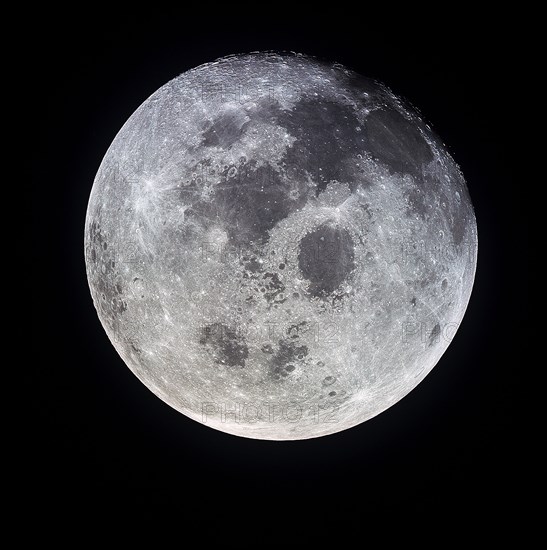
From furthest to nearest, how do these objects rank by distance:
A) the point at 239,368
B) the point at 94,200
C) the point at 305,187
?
the point at 94,200, the point at 239,368, the point at 305,187

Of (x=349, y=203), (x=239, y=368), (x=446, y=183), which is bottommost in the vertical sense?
(x=239, y=368)

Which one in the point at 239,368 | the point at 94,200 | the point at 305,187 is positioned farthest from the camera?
the point at 94,200

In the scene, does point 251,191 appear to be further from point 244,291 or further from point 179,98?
point 179,98

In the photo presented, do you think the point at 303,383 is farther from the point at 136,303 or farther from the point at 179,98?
the point at 179,98

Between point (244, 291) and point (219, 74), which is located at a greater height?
point (219, 74)

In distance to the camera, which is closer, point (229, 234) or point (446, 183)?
point (229, 234)

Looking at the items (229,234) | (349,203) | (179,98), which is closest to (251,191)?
(229,234)
